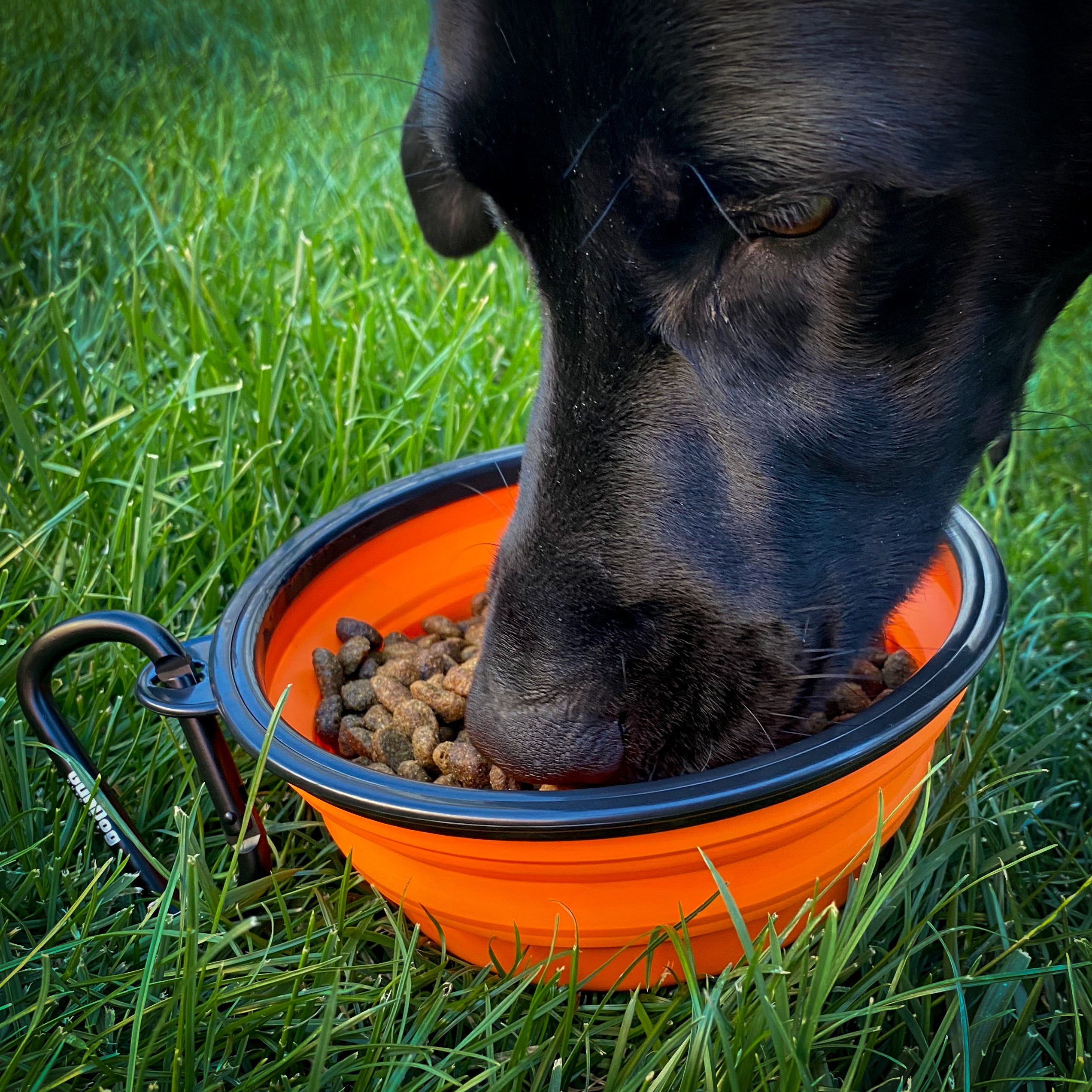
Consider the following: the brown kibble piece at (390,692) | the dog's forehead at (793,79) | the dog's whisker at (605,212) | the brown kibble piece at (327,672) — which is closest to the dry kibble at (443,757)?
the brown kibble piece at (390,692)

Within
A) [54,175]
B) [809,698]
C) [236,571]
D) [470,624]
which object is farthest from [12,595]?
[54,175]

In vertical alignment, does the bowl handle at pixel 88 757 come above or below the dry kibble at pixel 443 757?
above

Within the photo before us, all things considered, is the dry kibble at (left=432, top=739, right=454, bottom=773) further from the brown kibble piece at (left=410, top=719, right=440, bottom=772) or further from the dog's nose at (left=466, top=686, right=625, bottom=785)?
the dog's nose at (left=466, top=686, right=625, bottom=785)

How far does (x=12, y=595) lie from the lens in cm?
163

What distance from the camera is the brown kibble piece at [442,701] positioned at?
148 cm

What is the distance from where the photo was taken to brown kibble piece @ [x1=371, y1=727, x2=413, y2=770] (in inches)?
54.9

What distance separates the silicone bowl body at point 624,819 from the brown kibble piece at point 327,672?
0.05 metres

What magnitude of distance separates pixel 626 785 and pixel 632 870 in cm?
9

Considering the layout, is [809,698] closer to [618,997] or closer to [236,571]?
[618,997]

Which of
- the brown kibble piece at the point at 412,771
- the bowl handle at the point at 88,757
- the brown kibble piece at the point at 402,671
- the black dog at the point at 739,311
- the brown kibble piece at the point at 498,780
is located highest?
the black dog at the point at 739,311

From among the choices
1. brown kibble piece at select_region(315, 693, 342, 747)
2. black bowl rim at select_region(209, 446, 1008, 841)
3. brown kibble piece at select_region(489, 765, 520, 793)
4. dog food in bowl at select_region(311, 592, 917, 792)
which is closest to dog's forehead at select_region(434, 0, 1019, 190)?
black bowl rim at select_region(209, 446, 1008, 841)

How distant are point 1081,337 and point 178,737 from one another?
2384 millimetres

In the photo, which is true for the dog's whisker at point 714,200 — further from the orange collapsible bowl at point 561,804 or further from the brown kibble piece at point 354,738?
the brown kibble piece at point 354,738

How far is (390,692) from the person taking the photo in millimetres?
1487
